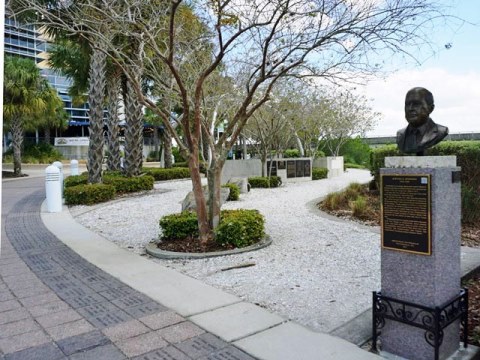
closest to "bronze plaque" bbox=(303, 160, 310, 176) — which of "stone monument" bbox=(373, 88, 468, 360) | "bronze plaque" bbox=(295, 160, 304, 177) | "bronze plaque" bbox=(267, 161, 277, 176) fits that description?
"bronze plaque" bbox=(295, 160, 304, 177)

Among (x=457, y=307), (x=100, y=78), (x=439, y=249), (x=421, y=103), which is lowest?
(x=457, y=307)

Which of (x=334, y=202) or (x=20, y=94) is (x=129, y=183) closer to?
(x=334, y=202)

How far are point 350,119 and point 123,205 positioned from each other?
1888 cm

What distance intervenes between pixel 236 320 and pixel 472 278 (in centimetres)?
346

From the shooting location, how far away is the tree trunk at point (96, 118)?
14.7 metres

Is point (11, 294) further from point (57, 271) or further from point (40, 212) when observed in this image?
point (40, 212)

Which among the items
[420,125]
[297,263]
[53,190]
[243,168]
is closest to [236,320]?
[297,263]

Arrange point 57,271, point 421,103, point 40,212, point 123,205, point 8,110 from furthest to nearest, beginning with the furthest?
point 8,110
point 123,205
point 40,212
point 57,271
point 421,103

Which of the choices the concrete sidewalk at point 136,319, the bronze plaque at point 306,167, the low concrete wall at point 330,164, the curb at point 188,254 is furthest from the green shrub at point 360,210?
the low concrete wall at point 330,164

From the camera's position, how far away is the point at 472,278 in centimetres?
546

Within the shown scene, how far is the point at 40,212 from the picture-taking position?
39.0 ft

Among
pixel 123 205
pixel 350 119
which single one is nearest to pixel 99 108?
pixel 123 205

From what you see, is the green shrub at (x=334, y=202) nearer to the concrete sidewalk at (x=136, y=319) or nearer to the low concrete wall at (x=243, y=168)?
the concrete sidewalk at (x=136, y=319)

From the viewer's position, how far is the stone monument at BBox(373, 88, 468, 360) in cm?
327
